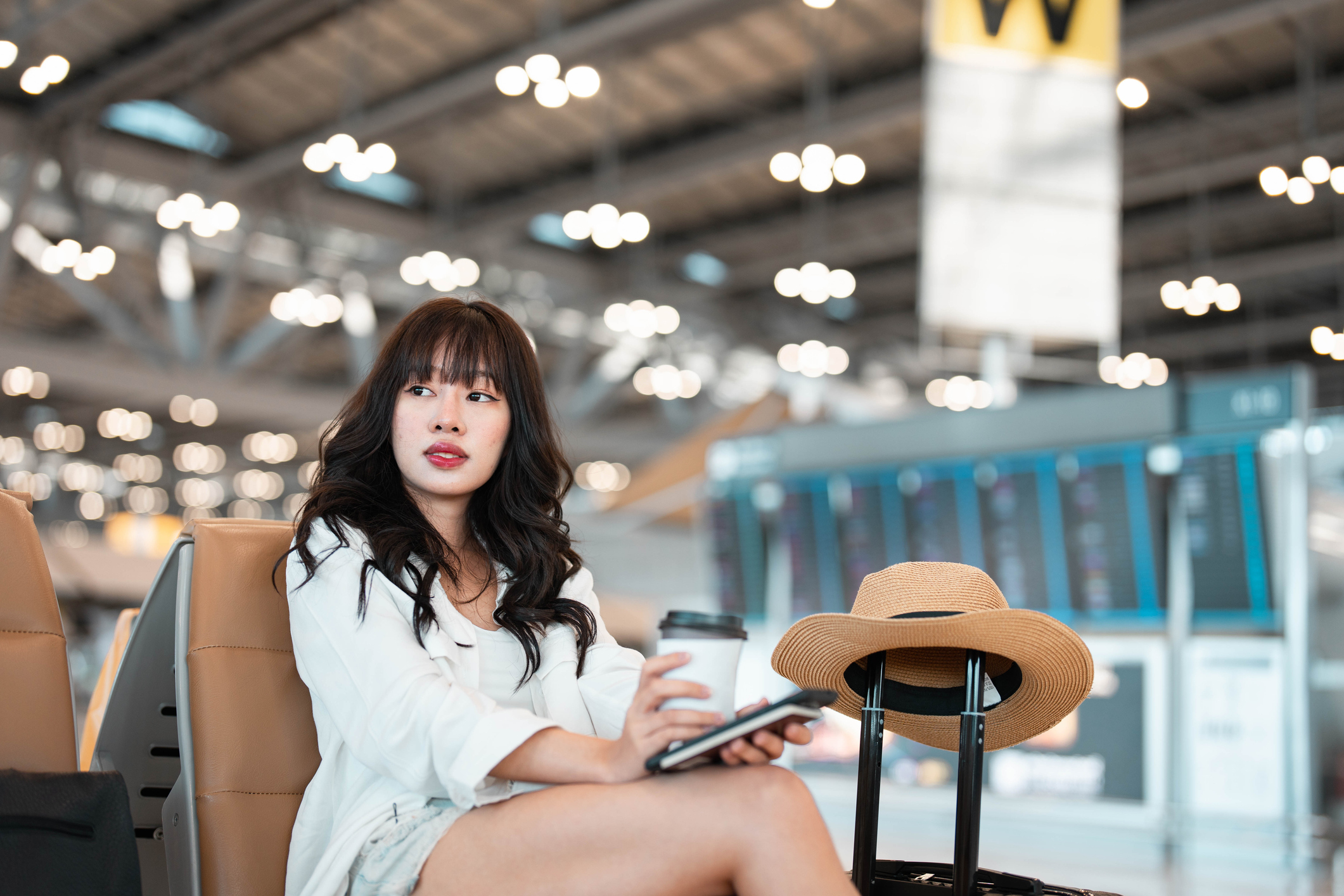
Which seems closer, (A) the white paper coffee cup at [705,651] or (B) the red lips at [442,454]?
(A) the white paper coffee cup at [705,651]

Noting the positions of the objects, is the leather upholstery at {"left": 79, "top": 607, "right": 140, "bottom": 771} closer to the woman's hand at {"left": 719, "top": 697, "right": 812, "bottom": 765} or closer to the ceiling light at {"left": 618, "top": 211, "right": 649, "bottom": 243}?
the woman's hand at {"left": 719, "top": 697, "right": 812, "bottom": 765}

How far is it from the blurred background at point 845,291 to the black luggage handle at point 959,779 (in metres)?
0.77

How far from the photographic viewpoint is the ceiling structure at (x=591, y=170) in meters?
9.34

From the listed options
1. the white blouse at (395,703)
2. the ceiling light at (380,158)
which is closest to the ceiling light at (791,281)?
the ceiling light at (380,158)

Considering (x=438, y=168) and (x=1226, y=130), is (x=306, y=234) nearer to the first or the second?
(x=438, y=168)

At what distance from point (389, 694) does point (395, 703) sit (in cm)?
2

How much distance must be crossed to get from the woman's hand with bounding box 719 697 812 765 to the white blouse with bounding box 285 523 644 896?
26 cm

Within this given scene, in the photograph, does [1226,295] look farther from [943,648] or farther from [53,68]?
[943,648]

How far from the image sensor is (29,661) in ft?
6.08

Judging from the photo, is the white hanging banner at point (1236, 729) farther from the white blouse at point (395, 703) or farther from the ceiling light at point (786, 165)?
the white blouse at point (395, 703)

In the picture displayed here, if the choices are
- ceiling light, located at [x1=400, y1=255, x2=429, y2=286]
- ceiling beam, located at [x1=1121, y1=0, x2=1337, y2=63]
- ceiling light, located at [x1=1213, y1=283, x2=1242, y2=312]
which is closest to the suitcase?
ceiling beam, located at [x1=1121, y1=0, x2=1337, y2=63]

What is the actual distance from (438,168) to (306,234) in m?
1.49

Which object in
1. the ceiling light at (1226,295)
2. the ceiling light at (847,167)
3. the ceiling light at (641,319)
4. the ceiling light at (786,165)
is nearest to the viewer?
the ceiling light at (786,165)

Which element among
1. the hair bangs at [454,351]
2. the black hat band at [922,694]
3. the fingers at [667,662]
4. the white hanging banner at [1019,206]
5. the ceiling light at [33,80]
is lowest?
the black hat band at [922,694]
